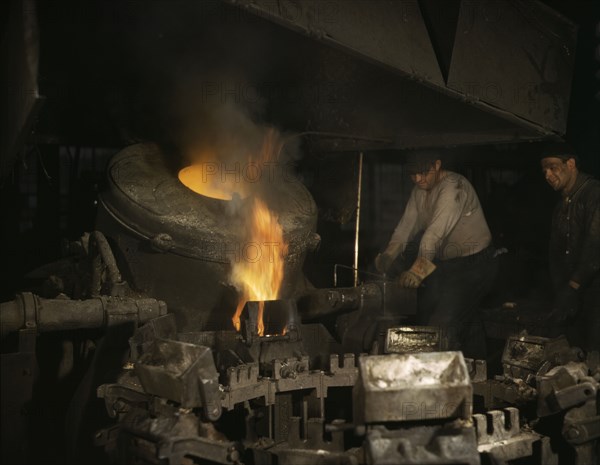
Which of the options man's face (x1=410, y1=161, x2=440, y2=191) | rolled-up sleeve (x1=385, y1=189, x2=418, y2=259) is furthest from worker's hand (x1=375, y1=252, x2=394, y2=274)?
man's face (x1=410, y1=161, x2=440, y2=191)

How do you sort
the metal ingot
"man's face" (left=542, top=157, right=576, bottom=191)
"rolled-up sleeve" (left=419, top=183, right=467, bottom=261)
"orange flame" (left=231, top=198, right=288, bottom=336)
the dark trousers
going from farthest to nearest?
1. "rolled-up sleeve" (left=419, top=183, right=467, bottom=261)
2. the dark trousers
3. "man's face" (left=542, top=157, right=576, bottom=191)
4. "orange flame" (left=231, top=198, right=288, bottom=336)
5. the metal ingot

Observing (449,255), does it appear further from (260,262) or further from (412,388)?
(412,388)

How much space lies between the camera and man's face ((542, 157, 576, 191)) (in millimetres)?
5203

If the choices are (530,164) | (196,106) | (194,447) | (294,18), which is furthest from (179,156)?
(530,164)

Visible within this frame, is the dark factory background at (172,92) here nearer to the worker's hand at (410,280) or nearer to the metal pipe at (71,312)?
the metal pipe at (71,312)

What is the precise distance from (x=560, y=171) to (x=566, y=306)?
3.77ft

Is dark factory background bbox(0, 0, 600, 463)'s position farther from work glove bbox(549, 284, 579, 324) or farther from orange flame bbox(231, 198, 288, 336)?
work glove bbox(549, 284, 579, 324)

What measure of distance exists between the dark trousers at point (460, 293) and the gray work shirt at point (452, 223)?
0.11m

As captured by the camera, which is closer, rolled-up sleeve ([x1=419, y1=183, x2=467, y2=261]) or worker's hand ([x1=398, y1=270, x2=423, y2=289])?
worker's hand ([x1=398, y1=270, x2=423, y2=289])

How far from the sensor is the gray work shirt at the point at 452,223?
5570 mm

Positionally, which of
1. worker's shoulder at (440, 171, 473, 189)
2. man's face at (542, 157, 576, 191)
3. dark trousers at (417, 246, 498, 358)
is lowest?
dark trousers at (417, 246, 498, 358)

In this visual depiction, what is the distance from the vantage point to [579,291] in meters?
4.95

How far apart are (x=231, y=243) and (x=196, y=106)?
1609mm

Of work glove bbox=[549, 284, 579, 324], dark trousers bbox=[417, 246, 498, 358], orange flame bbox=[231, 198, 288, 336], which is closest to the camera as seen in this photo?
orange flame bbox=[231, 198, 288, 336]
